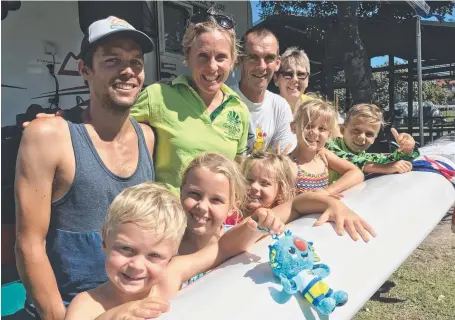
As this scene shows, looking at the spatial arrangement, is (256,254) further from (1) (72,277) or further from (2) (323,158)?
(2) (323,158)

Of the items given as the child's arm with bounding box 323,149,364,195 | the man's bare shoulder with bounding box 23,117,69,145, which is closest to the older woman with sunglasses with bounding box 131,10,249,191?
the man's bare shoulder with bounding box 23,117,69,145

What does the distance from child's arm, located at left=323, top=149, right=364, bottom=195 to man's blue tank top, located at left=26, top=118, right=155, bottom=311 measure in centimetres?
148


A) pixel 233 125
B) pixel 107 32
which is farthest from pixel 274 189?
pixel 107 32

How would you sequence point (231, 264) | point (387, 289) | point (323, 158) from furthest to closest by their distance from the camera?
point (387, 289)
point (323, 158)
point (231, 264)

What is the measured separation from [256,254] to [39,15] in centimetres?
295

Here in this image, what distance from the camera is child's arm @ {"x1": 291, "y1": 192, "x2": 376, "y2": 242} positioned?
6.86ft

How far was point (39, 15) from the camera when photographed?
388cm

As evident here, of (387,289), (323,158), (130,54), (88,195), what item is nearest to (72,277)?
(88,195)

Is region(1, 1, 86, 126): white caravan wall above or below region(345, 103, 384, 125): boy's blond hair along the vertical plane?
above

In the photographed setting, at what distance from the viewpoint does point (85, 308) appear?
153 centimetres

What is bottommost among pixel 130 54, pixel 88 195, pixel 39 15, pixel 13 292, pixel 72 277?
pixel 13 292

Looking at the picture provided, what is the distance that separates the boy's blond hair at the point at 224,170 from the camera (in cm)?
205

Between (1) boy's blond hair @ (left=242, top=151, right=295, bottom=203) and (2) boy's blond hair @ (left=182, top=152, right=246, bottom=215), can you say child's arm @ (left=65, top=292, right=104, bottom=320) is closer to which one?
(2) boy's blond hair @ (left=182, top=152, right=246, bottom=215)

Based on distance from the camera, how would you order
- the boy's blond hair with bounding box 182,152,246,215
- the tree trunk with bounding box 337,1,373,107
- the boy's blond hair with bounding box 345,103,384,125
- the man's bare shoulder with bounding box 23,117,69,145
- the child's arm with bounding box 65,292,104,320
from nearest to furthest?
the child's arm with bounding box 65,292,104,320, the man's bare shoulder with bounding box 23,117,69,145, the boy's blond hair with bounding box 182,152,246,215, the boy's blond hair with bounding box 345,103,384,125, the tree trunk with bounding box 337,1,373,107
